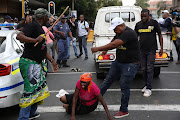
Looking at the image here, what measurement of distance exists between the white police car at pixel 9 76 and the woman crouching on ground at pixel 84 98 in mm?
864

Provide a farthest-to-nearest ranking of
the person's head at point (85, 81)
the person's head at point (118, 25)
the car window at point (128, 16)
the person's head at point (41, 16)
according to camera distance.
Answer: the car window at point (128, 16)
the person's head at point (118, 25)
the person's head at point (85, 81)
the person's head at point (41, 16)

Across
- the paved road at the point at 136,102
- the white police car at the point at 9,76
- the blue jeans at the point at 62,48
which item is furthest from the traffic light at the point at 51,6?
the white police car at the point at 9,76

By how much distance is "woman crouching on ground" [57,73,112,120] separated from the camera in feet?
15.2

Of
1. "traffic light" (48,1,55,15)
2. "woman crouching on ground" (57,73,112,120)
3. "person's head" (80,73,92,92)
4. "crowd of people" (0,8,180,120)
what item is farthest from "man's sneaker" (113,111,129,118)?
"traffic light" (48,1,55,15)

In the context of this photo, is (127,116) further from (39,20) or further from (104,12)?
(104,12)

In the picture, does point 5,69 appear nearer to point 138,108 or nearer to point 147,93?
point 138,108

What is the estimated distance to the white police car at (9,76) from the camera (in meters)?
4.34

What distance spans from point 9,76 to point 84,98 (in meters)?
1.37

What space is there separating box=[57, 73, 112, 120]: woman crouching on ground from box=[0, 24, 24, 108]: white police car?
0.86 metres

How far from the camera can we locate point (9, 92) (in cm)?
440

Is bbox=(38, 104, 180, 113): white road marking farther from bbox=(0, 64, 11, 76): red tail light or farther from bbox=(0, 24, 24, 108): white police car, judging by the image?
bbox=(0, 64, 11, 76): red tail light

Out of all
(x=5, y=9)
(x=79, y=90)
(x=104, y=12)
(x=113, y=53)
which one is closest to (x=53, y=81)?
(x=113, y=53)

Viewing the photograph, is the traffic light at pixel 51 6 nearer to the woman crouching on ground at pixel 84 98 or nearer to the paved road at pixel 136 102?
the paved road at pixel 136 102

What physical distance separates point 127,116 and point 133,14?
496cm
